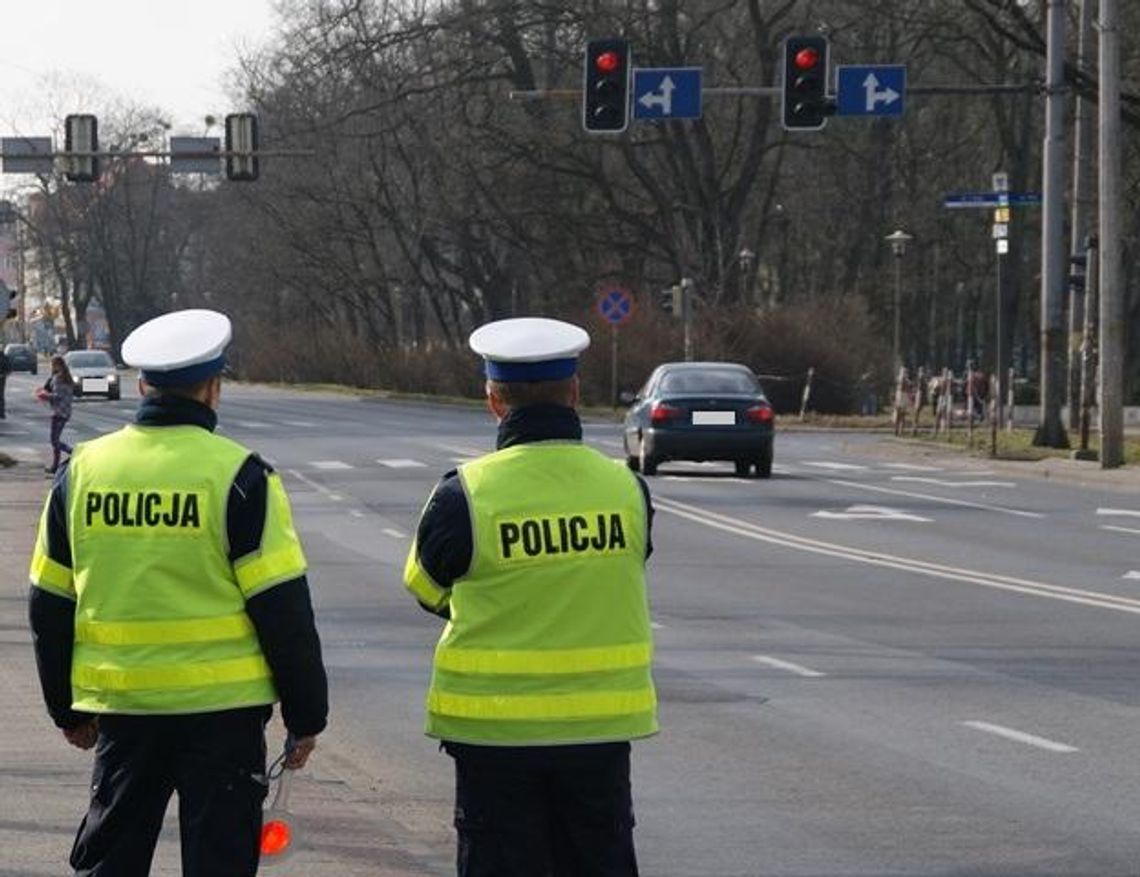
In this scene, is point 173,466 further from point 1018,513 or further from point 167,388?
point 1018,513

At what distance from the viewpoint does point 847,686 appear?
13.9m

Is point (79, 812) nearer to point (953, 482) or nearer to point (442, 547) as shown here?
point (442, 547)

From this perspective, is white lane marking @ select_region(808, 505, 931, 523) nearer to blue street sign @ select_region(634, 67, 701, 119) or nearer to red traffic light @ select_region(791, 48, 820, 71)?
red traffic light @ select_region(791, 48, 820, 71)

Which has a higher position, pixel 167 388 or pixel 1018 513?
pixel 167 388

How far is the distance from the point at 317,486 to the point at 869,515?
871cm

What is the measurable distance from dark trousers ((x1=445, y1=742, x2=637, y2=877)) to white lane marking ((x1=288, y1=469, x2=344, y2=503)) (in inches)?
1016

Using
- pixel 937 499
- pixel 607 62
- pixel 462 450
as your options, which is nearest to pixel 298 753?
pixel 937 499

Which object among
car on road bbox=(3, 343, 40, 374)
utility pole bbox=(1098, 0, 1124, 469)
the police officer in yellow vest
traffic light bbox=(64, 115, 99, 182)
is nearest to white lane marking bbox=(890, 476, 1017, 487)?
utility pole bbox=(1098, 0, 1124, 469)

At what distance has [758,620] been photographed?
17.5m

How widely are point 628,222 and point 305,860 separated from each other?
182 ft

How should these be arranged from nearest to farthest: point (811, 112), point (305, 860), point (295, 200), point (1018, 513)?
point (305, 860) → point (1018, 513) → point (811, 112) → point (295, 200)

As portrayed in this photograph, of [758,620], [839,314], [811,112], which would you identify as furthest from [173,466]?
[839,314]

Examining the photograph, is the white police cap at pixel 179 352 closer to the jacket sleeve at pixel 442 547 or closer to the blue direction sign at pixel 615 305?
the jacket sleeve at pixel 442 547

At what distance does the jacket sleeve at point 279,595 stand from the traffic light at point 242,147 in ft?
141
